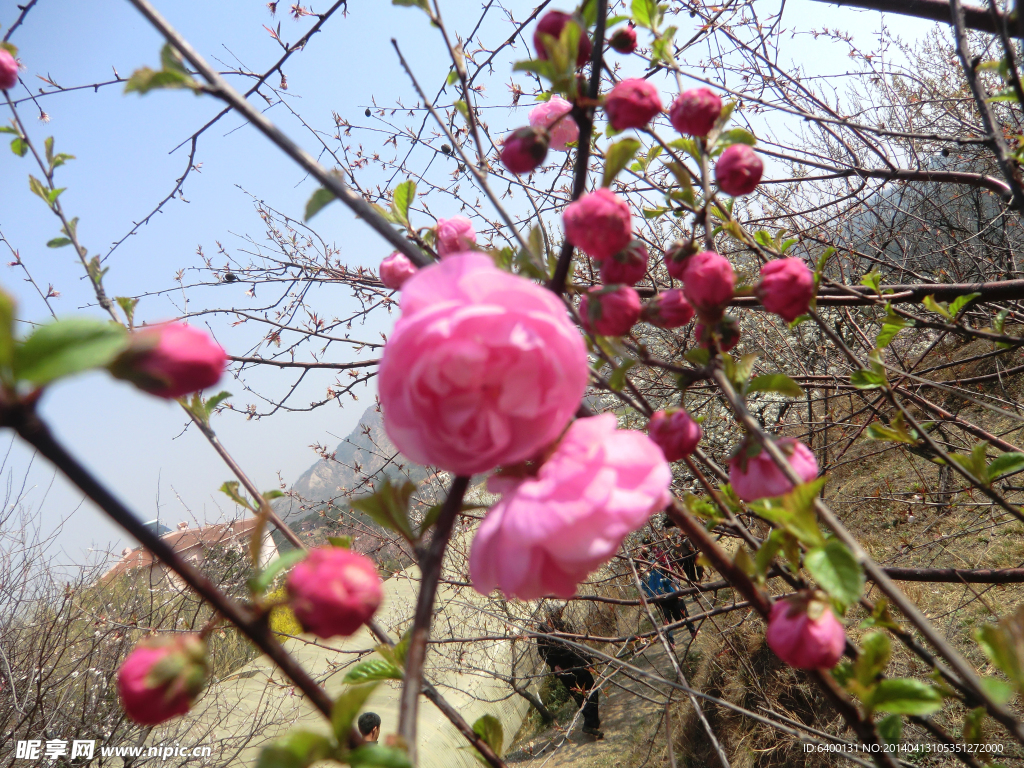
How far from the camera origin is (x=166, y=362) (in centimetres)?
36

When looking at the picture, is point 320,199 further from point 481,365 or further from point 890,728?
point 890,728

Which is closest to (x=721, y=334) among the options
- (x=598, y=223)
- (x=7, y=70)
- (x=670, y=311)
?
(x=670, y=311)

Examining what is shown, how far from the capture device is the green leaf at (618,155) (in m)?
0.61

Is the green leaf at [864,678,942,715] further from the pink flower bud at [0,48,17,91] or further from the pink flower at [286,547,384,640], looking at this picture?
the pink flower bud at [0,48,17,91]

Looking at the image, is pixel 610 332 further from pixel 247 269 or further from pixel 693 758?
pixel 693 758

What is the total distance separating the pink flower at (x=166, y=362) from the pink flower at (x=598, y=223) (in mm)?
370

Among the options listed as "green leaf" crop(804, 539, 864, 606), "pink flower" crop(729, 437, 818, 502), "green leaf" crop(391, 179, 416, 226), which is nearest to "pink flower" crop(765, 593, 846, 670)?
"green leaf" crop(804, 539, 864, 606)

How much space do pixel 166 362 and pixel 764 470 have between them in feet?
1.96

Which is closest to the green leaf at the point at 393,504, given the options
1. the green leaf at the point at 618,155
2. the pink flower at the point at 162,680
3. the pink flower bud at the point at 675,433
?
the pink flower at the point at 162,680

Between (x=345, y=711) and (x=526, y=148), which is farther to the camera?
(x=526, y=148)

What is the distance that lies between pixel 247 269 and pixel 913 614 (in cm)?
349

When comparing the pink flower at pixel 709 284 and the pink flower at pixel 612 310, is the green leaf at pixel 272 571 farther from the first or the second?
the pink flower at pixel 709 284

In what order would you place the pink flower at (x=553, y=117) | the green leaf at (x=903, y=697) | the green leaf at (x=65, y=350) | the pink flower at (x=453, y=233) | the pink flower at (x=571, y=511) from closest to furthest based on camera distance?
the green leaf at (x=65, y=350) → the pink flower at (x=571, y=511) → the green leaf at (x=903, y=697) → the pink flower at (x=453, y=233) → the pink flower at (x=553, y=117)

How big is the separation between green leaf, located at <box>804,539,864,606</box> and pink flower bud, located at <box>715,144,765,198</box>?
0.44 m
